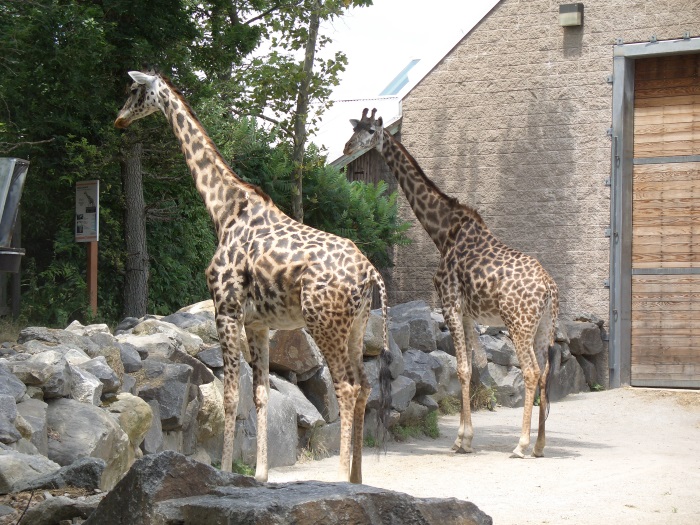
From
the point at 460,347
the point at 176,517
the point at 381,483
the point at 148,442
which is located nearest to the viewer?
the point at 176,517

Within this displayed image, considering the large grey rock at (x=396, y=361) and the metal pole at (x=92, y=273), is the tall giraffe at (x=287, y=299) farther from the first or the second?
the metal pole at (x=92, y=273)

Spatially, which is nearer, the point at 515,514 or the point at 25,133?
the point at 515,514

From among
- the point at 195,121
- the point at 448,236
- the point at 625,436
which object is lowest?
the point at 625,436

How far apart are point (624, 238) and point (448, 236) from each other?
18.4 feet

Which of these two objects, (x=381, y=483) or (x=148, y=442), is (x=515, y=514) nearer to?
(x=381, y=483)

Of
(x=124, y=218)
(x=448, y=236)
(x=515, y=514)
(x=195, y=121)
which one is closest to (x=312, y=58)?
(x=124, y=218)

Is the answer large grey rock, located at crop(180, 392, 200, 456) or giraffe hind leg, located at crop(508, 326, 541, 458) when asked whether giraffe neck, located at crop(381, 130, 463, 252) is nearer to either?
giraffe hind leg, located at crop(508, 326, 541, 458)

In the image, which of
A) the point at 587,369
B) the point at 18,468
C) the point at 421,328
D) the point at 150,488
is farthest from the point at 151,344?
the point at 587,369

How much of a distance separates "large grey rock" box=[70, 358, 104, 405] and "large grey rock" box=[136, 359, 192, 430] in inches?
37.3

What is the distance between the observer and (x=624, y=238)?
1491 centimetres

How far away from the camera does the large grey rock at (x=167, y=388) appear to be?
748 cm

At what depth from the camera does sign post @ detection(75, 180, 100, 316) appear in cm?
1048

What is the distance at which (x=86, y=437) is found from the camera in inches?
238

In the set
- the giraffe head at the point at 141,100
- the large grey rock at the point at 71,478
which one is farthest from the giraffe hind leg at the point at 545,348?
the large grey rock at the point at 71,478
